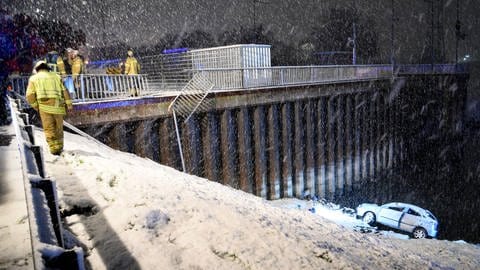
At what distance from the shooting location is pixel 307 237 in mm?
5051

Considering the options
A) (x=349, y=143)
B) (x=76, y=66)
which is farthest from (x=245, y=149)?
(x=349, y=143)

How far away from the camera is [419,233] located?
555 inches

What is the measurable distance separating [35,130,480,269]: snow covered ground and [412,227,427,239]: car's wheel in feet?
30.1

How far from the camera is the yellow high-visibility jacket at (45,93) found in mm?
6316

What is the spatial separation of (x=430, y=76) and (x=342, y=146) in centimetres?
1470

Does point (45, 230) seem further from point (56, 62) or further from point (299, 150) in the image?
point (299, 150)

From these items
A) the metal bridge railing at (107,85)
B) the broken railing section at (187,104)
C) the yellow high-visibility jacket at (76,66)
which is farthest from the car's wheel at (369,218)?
the yellow high-visibility jacket at (76,66)

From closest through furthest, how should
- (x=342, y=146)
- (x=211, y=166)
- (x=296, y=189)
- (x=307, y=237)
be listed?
1. (x=307, y=237)
2. (x=211, y=166)
3. (x=296, y=189)
4. (x=342, y=146)

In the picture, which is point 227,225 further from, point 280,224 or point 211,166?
point 211,166

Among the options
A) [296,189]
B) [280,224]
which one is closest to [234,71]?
[296,189]

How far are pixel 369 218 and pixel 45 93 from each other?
14.1 metres

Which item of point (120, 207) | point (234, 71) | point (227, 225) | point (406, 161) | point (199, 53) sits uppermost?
point (199, 53)

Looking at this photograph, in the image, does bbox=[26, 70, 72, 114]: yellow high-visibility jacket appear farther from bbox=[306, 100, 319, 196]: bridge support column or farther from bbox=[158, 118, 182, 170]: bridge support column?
bbox=[306, 100, 319, 196]: bridge support column

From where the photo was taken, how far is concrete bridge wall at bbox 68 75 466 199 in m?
11.6
